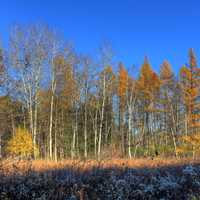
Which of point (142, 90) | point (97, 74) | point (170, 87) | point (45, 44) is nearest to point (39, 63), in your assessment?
point (45, 44)

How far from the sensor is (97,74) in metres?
27.6

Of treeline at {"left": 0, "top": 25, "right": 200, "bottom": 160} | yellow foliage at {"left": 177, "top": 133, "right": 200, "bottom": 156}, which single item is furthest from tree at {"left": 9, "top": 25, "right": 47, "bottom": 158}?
yellow foliage at {"left": 177, "top": 133, "right": 200, "bottom": 156}

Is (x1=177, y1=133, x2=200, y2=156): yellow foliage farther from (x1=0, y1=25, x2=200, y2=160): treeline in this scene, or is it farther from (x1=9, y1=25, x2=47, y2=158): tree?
(x1=9, y1=25, x2=47, y2=158): tree

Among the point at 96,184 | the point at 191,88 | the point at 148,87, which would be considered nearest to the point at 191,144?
the point at 191,88

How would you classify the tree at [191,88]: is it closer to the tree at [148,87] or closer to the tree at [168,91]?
the tree at [168,91]

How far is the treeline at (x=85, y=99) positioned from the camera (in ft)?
78.0

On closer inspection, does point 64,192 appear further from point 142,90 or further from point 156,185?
point 142,90

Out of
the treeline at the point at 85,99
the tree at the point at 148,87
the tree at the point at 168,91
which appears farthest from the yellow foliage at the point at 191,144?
the tree at the point at 148,87

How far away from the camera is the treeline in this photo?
23.8 metres

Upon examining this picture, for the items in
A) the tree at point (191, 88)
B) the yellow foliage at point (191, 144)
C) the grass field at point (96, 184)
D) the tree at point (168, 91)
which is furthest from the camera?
the tree at point (168, 91)

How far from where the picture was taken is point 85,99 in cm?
2988

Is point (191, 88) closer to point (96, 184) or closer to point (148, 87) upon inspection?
point (148, 87)

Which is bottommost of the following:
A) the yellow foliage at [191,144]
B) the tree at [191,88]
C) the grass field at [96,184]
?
the yellow foliage at [191,144]

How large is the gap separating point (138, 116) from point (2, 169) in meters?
34.4
